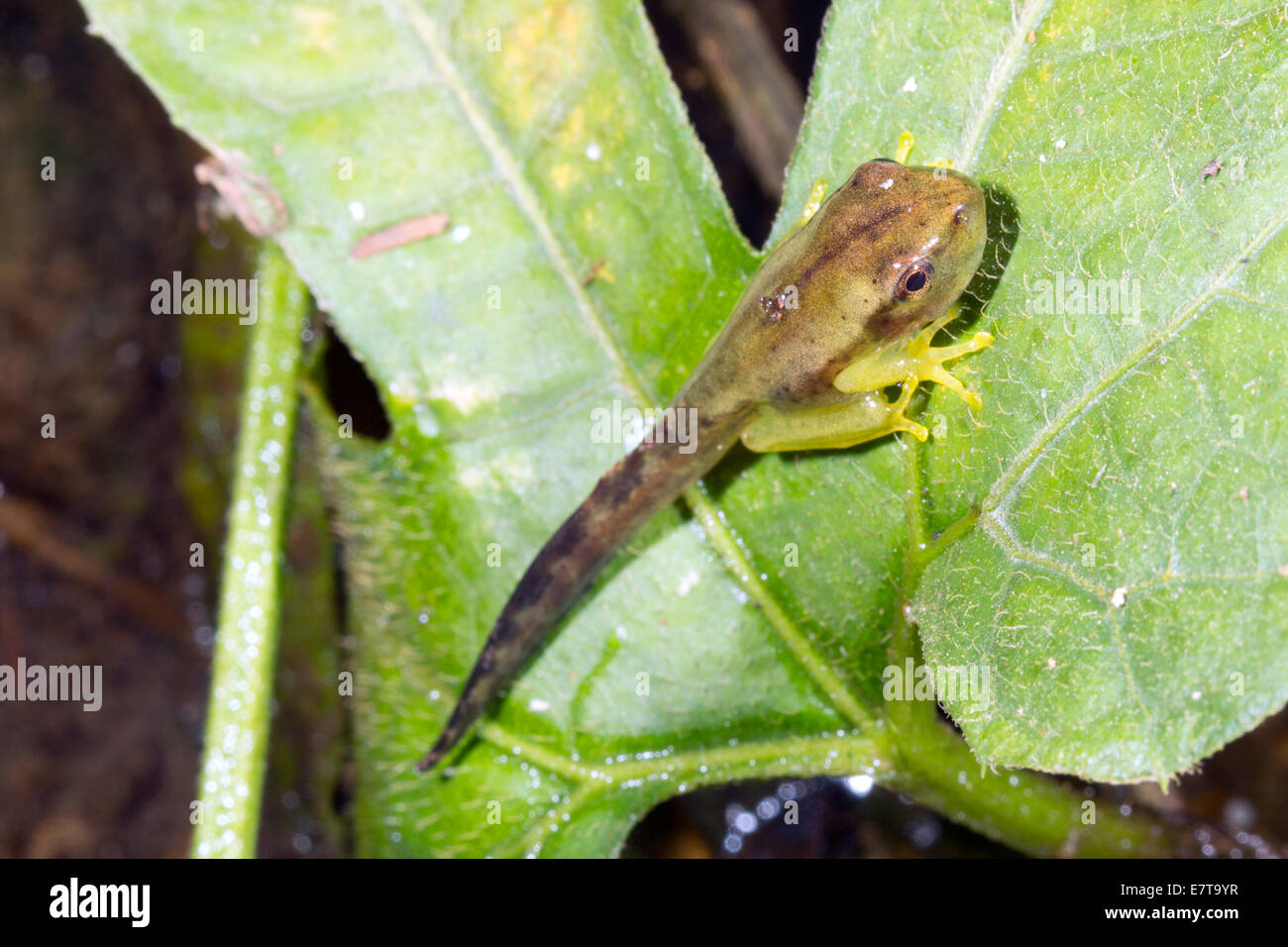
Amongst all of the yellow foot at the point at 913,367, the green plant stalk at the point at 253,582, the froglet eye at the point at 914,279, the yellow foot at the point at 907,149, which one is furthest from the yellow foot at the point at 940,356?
the green plant stalk at the point at 253,582

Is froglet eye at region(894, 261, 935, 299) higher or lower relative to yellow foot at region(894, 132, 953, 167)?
lower

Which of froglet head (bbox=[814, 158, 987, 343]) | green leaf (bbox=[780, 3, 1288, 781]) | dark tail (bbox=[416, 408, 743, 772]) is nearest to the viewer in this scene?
green leaf (bbox=[780, 3, 1288, 781])

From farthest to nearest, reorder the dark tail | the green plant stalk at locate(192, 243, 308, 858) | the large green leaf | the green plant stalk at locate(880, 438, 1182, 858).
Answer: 1. the green plant stalk at locate(192, 243, 308, 858)
2. the dark tail
3. the green plant stalk at locate(880, 438, 1182, 858)
4. the large green leaf

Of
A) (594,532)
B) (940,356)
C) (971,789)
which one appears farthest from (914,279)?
(971,789)

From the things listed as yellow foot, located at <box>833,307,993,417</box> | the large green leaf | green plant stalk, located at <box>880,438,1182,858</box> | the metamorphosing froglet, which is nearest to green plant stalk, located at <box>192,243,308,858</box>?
the large green leaf

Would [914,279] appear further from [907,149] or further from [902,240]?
[907,149]

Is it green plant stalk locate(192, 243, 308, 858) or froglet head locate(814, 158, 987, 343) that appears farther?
green plant stalk locate(192, 243, 308, 858)

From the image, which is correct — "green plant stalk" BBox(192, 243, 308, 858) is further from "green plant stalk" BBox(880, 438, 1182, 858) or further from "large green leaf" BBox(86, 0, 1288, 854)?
"green plant stalk" BBox(880, 438, 1182, 858)
